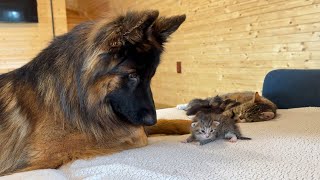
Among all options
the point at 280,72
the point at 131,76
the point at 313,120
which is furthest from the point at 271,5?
the point at 131,76

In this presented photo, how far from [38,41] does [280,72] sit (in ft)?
12.4

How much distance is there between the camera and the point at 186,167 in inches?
37.2

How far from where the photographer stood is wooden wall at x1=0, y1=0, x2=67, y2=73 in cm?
444

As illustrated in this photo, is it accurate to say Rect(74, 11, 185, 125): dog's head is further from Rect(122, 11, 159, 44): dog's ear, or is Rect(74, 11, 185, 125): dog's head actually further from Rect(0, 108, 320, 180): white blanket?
Rect(0, 108, 320, 180): white blanket

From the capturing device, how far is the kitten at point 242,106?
1.79 meters

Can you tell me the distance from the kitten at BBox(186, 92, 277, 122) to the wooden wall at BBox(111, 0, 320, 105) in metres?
0.45

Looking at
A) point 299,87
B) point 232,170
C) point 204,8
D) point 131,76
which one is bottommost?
point 232,170

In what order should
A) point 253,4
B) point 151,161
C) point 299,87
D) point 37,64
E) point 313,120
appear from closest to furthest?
point 151,161
point 37,64
point 313,120
point 299,87
point 253,4

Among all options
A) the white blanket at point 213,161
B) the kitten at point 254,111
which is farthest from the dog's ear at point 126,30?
the kitten at point 254,111

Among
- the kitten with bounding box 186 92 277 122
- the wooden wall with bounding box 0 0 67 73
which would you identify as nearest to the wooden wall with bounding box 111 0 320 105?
the kitten with bounding box 186 92 277 122

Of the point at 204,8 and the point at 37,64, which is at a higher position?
the point at 204,8

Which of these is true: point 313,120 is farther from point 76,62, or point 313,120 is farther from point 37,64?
point 37,64

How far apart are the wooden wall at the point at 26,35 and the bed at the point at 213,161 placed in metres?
3.85

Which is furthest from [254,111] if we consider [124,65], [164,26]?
[124,65]
